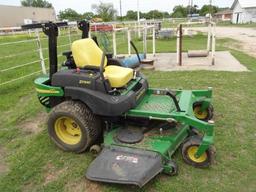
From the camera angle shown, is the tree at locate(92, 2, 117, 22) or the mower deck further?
the tree at locate(92, 2, 117, 22)

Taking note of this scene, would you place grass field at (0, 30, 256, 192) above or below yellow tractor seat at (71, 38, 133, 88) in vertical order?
below

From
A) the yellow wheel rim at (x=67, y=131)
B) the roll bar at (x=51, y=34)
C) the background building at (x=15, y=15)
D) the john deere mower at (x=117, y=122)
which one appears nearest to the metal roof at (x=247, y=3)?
the background building at (x=15, y=15)

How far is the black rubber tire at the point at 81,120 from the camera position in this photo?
2.99 metres

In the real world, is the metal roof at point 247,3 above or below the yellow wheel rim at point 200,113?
above

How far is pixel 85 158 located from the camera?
10.1 ft

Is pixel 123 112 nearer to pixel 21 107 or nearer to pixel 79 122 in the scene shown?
pixel 79 122

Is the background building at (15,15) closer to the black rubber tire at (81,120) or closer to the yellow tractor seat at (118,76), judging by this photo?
the yellow tractor seat at (118,76)

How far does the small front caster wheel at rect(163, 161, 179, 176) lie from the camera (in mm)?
2633

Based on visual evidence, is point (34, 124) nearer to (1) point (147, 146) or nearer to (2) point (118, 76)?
(2) point (118, 76)

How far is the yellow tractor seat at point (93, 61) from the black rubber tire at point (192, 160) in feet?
3.36

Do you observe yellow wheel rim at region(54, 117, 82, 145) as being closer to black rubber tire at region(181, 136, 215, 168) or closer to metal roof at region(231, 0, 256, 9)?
black rubber tire at region(181, 136, 215, 168)

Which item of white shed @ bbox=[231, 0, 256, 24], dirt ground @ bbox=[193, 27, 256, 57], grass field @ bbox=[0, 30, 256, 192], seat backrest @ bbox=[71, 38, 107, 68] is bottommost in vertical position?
grass field @ bbox=[0, 30, 256, 192]

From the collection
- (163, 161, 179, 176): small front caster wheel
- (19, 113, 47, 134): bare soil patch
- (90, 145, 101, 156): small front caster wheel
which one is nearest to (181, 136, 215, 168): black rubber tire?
(163, 161, 179, 176): small front caster wheel

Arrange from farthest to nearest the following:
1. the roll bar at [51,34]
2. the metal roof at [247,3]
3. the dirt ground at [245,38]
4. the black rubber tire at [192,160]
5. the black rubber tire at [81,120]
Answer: the metal roof at [247,3]
the dirt ground at [245,38]
the roll bar at [51,34]
the black rubber tire at [81,120]
the black rubber tire at [192,160]
